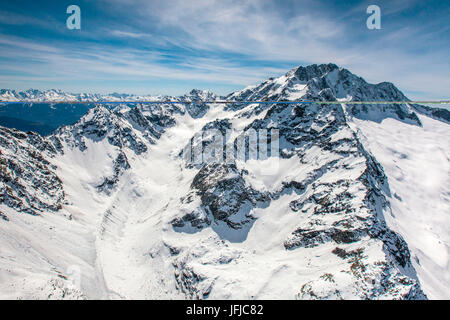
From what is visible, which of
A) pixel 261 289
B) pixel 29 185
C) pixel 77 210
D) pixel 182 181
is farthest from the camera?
pixel 182 181

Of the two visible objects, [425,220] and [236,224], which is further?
[425,220]

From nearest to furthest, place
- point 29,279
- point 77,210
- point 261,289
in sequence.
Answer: point 29,279, point 261,289, point 77,210

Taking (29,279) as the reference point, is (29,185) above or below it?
above

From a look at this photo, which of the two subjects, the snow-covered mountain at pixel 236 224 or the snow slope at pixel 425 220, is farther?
the snow slope at pixel 425 220

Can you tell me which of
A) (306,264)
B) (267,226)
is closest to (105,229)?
(267,226)

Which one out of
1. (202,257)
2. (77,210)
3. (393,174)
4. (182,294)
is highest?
(393,174)

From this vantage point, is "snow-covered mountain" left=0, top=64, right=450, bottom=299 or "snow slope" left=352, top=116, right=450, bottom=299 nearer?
"snow-covered mountain" left=0, top=64, right=450, bottom=299

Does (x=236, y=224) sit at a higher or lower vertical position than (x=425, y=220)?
higher
